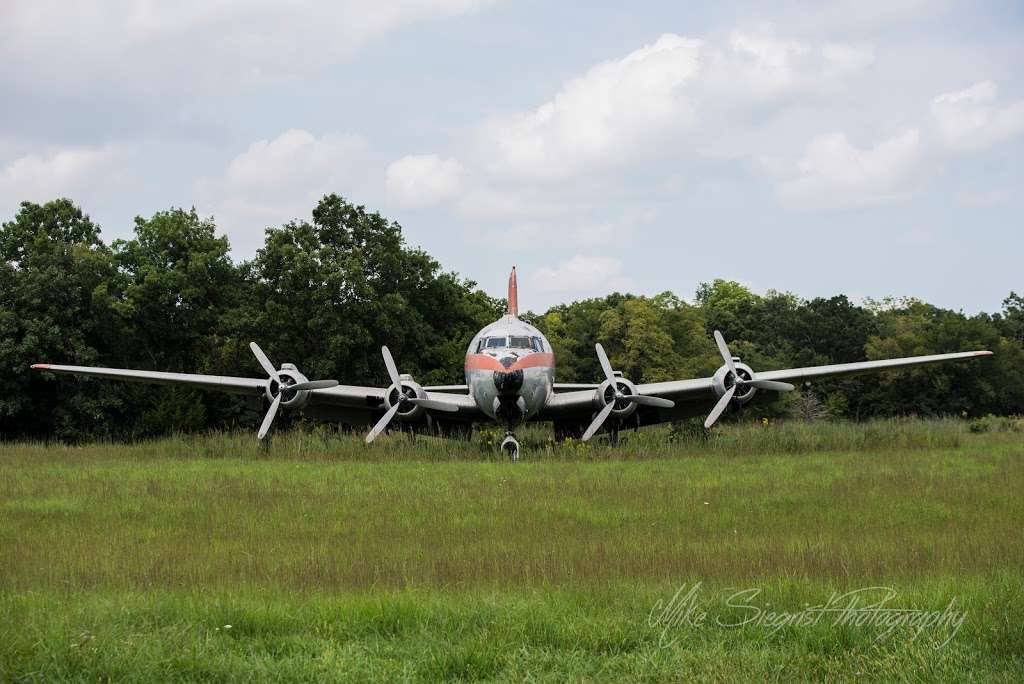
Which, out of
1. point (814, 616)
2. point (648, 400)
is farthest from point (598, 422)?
point (814, 616)

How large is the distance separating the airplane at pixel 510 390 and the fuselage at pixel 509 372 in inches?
1.1

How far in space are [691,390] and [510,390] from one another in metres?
5.57

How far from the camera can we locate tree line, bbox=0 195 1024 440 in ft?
128

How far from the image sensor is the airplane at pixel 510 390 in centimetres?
2520

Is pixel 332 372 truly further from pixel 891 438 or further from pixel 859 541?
pixel 859 541

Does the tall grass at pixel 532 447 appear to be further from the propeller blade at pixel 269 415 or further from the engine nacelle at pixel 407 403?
the engine nacelle at pixel 407 403

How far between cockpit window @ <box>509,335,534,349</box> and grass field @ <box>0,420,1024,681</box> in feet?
22.1

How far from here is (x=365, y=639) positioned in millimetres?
7047

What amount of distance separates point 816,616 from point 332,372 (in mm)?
34527

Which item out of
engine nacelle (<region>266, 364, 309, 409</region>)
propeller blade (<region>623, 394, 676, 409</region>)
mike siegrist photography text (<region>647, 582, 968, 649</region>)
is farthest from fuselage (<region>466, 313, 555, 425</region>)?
mike siegrist photography text (<region>647, 582, 968, 649</region>)

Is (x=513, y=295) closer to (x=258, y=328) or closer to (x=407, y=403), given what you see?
(x=407, y=403)

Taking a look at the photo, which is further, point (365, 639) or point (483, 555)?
point (483, 555)

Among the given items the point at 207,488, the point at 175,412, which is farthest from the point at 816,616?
the point at 175,412

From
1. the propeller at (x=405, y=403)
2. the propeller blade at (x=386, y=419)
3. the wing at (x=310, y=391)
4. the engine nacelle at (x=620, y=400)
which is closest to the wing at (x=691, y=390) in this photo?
the engine nacelle at (x=620, y=400)
